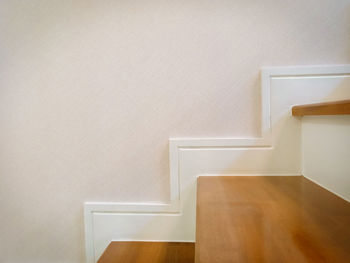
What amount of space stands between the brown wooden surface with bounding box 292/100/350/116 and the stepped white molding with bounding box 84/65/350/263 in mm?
137

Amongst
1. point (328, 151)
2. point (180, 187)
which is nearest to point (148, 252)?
point (180, 187)

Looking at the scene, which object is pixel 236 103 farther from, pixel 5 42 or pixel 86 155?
pixel 5 42

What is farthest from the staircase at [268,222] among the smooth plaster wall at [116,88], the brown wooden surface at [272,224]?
the smooth plaster wall at [116,88]

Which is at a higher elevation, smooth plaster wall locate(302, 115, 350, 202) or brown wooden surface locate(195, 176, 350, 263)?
smooth plaster wall locate(302, 115, 350, 202)

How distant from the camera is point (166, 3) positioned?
1.02m

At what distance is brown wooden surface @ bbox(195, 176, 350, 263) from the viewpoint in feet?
1.35

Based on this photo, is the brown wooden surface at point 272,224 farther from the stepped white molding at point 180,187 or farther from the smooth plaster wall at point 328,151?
the stepped white molding at point 180,187

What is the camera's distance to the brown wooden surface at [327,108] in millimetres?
583

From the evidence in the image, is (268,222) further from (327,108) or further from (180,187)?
(180,187)

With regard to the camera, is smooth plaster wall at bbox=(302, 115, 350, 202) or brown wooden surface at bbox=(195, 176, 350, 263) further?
smooth plaster wall at bbox=(302, 115, 350, 202)

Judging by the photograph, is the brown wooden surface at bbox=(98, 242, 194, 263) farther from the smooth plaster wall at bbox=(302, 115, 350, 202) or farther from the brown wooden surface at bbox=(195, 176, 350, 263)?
the smooth plaster wall at bbox=(302, 115, 350, 202)

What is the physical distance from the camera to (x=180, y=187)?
104cm

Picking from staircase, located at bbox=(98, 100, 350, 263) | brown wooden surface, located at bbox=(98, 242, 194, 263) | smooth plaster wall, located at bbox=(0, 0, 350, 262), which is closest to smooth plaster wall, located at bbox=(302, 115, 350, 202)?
staircase, located at bbox=(98, 100, 350, 263)

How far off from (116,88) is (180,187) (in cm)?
50
